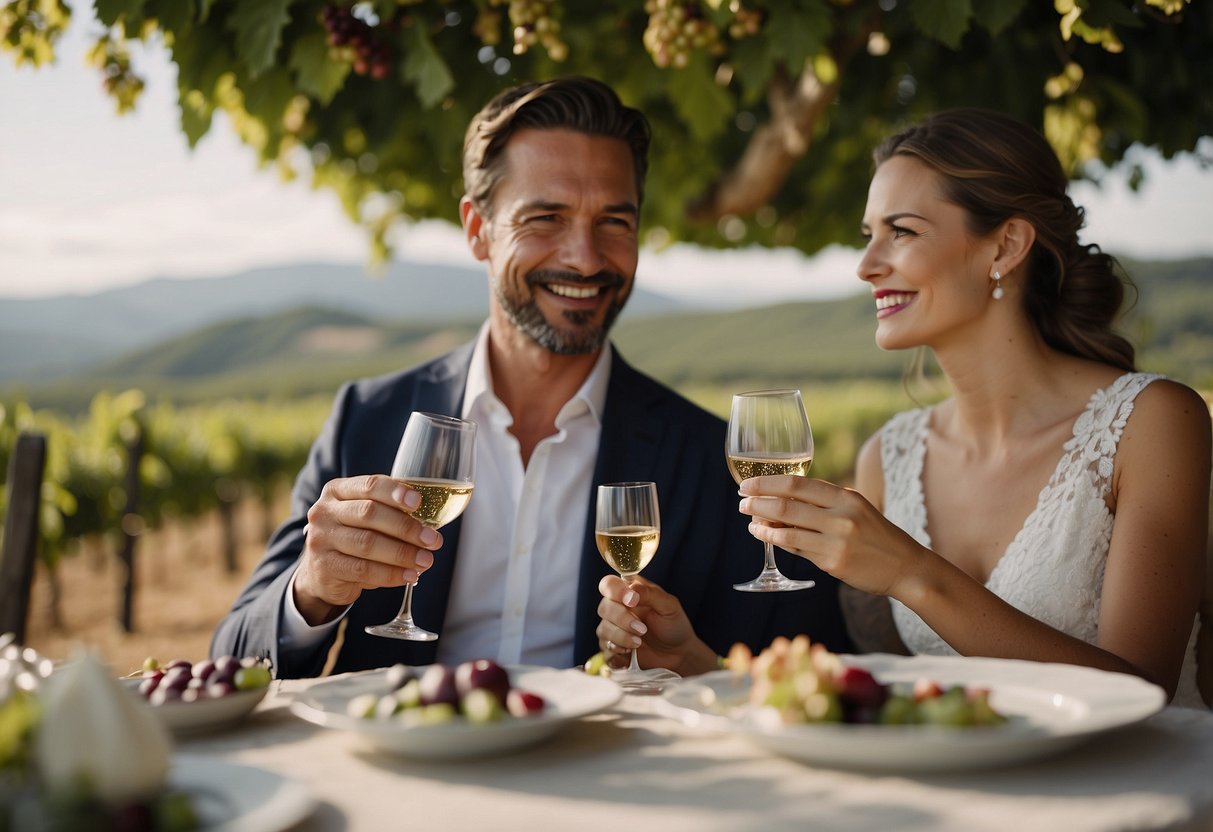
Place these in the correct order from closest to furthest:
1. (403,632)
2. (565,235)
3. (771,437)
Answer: (403,632), (771,437), (565,235)

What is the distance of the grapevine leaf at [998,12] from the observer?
2926mm

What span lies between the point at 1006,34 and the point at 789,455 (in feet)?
8.76

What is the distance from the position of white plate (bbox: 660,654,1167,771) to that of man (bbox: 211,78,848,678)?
1.28 metres

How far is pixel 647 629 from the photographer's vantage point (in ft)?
7.30

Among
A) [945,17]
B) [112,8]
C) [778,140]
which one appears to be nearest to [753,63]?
[945,17]

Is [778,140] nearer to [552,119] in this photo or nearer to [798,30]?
[798,30]

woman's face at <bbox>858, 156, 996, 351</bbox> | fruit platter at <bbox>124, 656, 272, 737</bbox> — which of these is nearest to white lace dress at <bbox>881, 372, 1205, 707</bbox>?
woman's face at <bbox>858, 156, 996, 351</bbox>

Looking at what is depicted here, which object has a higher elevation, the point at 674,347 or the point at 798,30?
the point at 674,347

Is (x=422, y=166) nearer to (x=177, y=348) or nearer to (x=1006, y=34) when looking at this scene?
(x=1006, y=34)

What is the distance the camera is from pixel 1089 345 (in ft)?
9.96

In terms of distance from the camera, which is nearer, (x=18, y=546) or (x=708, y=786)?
(x=708, y=786)

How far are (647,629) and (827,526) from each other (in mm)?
449

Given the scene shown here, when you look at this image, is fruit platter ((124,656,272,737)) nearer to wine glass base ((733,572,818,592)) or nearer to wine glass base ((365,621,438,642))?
wine glass base ((365,621,438,642))

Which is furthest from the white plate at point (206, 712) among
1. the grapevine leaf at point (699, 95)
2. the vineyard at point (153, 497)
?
the vineyard at point (153, 497)
